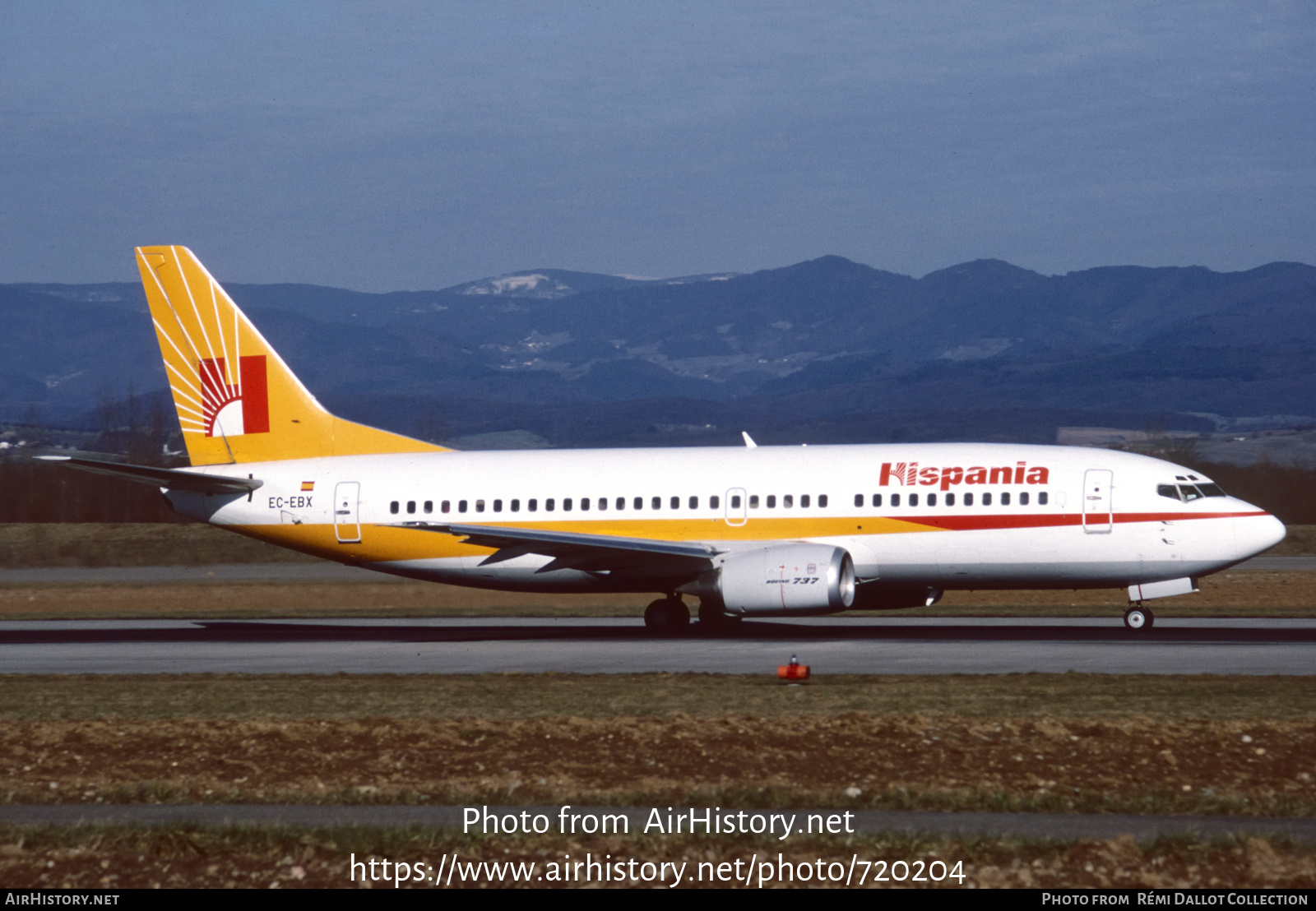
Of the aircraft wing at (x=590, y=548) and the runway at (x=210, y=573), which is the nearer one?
the aircraft wing at (x=590, y=548)

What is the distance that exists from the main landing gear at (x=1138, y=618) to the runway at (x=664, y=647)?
0.82 feet

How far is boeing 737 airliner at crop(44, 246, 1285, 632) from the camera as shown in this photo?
31.6 metres

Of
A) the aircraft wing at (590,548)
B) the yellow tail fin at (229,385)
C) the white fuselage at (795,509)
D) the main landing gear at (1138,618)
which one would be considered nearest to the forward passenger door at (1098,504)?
the white fuselage at (795,509)

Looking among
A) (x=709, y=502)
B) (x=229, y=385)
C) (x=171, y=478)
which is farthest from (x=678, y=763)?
(x=229, y=385)

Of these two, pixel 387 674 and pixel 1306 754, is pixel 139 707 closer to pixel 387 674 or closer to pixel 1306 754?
pixel 387 674

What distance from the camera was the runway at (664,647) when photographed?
1021 inches

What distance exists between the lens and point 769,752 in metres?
16.6

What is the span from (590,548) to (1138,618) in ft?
37.4

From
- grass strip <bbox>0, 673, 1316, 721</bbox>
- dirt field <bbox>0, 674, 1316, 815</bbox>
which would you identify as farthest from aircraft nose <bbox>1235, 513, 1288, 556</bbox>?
dirt field <bbox>0, 674, 1316, 815</bbox>

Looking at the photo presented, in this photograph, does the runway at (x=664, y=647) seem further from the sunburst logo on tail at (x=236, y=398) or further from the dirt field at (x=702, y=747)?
the sunburst logo on tail at (x=236, y=398)

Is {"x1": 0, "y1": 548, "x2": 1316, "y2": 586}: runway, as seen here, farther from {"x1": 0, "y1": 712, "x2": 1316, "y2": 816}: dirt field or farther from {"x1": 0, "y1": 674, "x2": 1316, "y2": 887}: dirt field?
{"x1": 0, "y1": 712, "x2": 1316, "y2": 816}: dirt field

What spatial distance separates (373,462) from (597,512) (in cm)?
601

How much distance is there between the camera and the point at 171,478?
35.0m

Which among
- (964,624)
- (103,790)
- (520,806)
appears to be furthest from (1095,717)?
(964,624)
